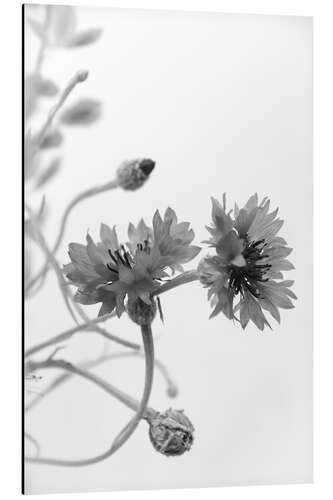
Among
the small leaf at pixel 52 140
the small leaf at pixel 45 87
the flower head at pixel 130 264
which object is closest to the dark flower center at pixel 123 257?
the flower head at pixel 130 264

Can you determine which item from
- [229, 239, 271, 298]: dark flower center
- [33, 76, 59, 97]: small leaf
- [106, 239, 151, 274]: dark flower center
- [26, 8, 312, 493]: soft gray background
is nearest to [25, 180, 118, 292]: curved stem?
[26, 8, 312, 493]: soft gray background

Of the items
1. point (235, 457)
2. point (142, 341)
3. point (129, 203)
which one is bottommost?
point (235, 457)

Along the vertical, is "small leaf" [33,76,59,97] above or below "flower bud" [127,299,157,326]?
above

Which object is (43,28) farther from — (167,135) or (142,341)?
(142,341)

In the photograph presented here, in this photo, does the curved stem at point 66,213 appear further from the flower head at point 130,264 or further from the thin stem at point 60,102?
the thin stem at point 60,102

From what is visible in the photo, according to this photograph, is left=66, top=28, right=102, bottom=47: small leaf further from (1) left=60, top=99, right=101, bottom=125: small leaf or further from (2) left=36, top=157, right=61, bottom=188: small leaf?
(2) left=36, top=157, right=61, bottom=188: small leaf

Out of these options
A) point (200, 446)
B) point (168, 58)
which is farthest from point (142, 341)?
point (168, 58)
